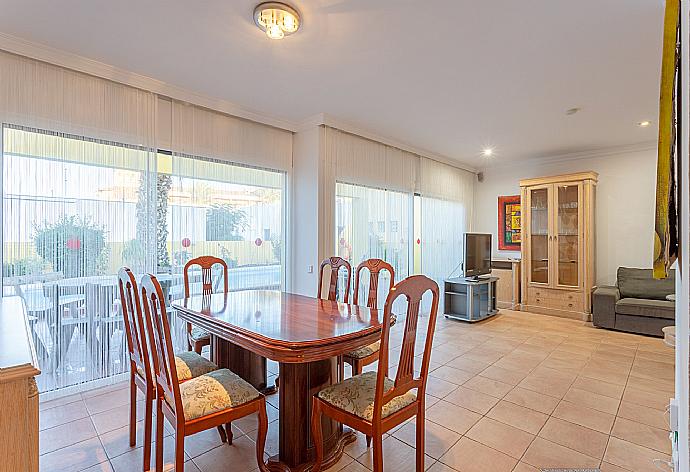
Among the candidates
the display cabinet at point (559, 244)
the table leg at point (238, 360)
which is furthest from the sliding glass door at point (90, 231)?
the display cabinet at point (559, 244)

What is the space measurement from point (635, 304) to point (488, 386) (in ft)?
10.2

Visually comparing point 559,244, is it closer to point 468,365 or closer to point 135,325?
point 468,365

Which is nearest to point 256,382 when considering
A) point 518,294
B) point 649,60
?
point 649,60

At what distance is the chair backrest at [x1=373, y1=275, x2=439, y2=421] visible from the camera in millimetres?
1684

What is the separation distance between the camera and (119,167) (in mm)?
3188

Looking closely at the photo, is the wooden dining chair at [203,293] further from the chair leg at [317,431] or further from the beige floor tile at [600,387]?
the beige floor tile at [600,387]

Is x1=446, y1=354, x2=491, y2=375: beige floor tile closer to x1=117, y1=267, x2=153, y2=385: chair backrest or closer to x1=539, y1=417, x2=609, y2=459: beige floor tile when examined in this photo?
x1=539, y1=417, x2=609, y2=459: beige floor tile

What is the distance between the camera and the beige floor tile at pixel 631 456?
2.12 metres

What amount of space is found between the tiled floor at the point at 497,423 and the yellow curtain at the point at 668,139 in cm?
177

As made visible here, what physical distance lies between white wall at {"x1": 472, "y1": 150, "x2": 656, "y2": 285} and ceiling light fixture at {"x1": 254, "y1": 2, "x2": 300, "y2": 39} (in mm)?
5599

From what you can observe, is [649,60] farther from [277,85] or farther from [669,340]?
[277,85]

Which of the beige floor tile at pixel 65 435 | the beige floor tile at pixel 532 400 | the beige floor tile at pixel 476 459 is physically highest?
the beige floor tile at pixel 65 435

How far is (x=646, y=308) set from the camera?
480 cm

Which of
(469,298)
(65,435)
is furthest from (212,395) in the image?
(469,298)
